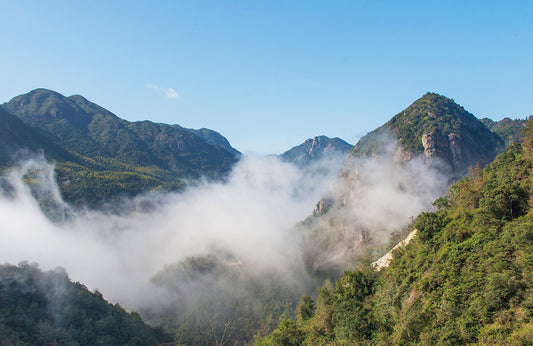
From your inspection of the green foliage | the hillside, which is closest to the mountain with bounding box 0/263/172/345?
the green foliage

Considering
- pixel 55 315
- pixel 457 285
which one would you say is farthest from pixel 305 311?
pixel 55 315

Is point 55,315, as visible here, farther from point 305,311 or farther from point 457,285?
point 457,285

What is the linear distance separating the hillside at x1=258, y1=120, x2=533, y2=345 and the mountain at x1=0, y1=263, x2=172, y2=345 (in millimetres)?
59254

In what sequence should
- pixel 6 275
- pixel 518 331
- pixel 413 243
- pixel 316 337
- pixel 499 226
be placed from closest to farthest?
pixel 518 331
pixel 499 226
pixel 316 337
pixel 413 243
pixel 6 275

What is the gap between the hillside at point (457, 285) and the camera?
116 feet

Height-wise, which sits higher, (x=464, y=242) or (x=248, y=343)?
(x=464, y=242)

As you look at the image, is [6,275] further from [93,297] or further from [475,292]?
[475,292]

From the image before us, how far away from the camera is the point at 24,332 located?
81.8 metres

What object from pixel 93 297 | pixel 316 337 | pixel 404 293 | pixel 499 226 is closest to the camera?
pixel 499 226

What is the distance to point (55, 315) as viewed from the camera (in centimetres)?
9419

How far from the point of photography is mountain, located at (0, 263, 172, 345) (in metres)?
83.0

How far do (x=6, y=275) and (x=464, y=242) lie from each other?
385ft

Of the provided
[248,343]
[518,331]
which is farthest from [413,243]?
[248,343]

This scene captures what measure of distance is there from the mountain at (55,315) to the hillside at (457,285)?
5925 centimetres
